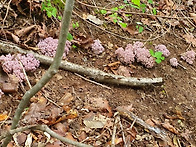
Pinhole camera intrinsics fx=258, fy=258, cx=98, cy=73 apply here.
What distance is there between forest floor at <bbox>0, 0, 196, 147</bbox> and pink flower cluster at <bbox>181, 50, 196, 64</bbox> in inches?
3.5

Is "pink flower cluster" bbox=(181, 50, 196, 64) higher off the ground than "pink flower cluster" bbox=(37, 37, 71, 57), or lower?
lower

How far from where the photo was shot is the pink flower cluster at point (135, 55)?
14.6ft

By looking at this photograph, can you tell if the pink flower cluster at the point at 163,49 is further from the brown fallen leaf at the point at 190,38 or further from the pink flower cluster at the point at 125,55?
the brown fallen leaf at the point at 190,38

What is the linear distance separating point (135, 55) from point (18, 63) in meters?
2.05

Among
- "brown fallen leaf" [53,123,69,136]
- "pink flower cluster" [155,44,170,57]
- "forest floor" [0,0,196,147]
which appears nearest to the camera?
"brown fallen leaf" [53,123,69,136]

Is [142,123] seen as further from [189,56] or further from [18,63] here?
[189,56]

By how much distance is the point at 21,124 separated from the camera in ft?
9.98

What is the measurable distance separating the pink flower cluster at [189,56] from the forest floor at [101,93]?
9 centimetres

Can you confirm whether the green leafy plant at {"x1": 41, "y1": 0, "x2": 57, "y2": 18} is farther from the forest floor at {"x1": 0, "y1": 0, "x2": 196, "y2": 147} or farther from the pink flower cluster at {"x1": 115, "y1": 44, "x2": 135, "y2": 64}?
the pink flower cluster at {"x1": 115, "y1": 44, "x2": 135, "y2": 64}

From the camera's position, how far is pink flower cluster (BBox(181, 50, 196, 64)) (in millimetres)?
4941

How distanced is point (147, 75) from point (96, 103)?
1.26 meters

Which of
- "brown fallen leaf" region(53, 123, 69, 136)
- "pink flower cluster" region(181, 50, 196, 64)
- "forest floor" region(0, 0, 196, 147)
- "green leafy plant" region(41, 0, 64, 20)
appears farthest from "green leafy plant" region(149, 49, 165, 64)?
"brown fallen leaf" region(53, 123, 69, 136)

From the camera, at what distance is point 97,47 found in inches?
173

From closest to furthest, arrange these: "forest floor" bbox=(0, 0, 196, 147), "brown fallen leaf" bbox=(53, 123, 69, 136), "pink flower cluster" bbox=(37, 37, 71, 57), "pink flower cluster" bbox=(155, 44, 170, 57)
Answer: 1. "brown fallen leaf" bbox=(53, 123, 69, 136)
2. "forest floor" bbox=(0, 0, 196, 147)
3. "pink flower cluster" bbox=(37, 37, 71, 57)
4. "pink flower cluster" bbox=(155, 44, 170, 57)
